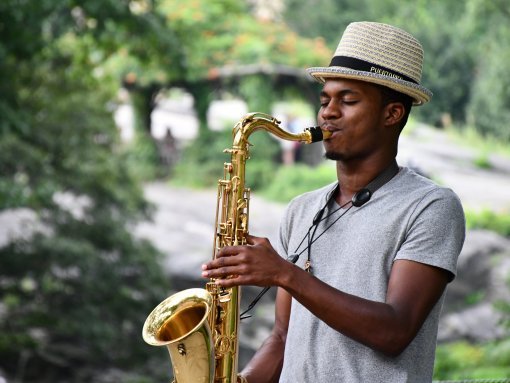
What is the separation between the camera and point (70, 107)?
32.9 feet

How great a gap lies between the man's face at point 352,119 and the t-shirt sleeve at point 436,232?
24 cm

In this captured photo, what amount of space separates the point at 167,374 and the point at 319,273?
8.79 metres

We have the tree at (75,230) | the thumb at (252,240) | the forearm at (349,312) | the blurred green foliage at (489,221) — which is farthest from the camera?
the blurred green foliage at (489,221)

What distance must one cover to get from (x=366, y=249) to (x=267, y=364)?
551 millimetres

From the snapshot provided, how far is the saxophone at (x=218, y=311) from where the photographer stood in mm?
2508

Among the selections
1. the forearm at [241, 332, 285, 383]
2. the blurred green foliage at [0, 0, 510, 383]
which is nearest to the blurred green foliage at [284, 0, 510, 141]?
the blurred green foliage at [0, 0, 510, 383]

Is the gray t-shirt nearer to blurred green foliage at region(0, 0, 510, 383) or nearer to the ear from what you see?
the ear

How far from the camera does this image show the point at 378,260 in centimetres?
232

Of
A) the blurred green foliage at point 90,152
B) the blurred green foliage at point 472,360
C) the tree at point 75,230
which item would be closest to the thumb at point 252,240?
the blurred green foliage at point 90,152

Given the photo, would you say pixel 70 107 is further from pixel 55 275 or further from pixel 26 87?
pixel 55 275

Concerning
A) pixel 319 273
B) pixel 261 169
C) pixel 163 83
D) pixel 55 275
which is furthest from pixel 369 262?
pixel 163 83

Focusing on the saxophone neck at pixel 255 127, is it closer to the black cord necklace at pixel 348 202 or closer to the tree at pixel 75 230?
the black cord necklace at pixel 348 202

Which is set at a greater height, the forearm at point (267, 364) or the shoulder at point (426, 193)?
the shoulder at point (426, 193)

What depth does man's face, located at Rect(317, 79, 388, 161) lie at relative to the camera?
95.0 inches
